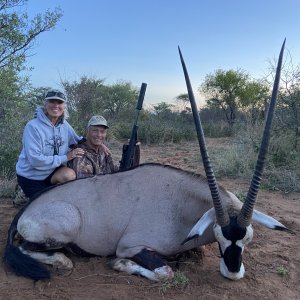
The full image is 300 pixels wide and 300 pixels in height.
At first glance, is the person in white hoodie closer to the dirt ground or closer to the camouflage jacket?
the camouflage jacket

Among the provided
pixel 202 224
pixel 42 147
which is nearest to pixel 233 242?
pixel 202 224

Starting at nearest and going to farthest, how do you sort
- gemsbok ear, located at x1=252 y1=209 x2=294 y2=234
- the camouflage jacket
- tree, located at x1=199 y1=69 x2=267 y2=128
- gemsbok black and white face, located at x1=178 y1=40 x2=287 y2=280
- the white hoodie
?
gemsbok black and white face, located at x1=178 y1=40 x2=287 y2=280 < gemsbok ear, located at x1=252 y1=209 x2=294 y2=234 < the white hoodie < the camouflage jacket < tree, located at x1=199 y1=69 x2=267 y2=128

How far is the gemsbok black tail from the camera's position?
3.35 metres

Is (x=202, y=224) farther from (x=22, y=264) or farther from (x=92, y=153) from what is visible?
(x=92, y=153)

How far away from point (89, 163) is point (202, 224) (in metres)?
1.92

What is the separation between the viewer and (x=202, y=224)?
3207mm

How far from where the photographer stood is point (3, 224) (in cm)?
467

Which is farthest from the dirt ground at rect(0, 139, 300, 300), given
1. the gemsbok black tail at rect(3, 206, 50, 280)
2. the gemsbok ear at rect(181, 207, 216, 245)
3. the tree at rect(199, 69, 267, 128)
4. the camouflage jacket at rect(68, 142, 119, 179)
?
the tree at rect(199, 69, 267, 128)

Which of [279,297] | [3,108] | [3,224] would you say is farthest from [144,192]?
[3,108]

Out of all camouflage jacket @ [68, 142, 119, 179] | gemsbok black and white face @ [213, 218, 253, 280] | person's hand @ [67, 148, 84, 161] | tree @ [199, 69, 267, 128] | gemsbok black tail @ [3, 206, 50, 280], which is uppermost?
tree @ [199, 69, 267, 128]

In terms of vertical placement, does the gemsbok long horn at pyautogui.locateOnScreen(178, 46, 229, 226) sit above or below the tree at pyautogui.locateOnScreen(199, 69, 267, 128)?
below

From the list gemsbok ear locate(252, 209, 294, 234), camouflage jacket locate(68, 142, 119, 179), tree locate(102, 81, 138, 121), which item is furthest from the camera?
tree locate(102, 81, 138, 121)

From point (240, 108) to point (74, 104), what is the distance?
13.4 meters

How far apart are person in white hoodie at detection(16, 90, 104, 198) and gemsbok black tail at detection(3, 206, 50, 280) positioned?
1.00 metres
